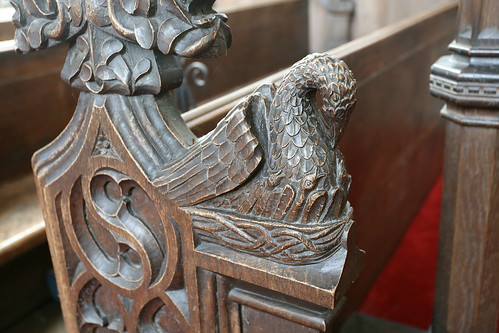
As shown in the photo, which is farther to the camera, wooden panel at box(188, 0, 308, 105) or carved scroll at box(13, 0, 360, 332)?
wooden panel at box(188, 0, 308, 105)

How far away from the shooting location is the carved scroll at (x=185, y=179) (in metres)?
0.54

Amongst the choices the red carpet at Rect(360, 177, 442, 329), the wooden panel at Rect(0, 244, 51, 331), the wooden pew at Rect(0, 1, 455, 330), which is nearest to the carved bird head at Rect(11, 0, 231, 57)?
the wooden pew at Rect(0, 1, 455, 330)

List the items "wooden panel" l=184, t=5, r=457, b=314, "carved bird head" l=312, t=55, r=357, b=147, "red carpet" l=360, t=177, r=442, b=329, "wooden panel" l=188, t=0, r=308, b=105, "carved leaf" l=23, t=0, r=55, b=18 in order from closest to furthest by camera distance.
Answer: "carved bird head" l=312, t=55, r=357, b=147 < "carved leaf" l=23, t=0, r=55, b=18 < "wooden panel" l=184, t=5, r=457, b=314 < "red carpet" l=360, t=177, r=442, b=329 < "wooden panel" l=188, t=0, r=308, b=105

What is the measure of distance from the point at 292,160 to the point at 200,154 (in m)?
0.11

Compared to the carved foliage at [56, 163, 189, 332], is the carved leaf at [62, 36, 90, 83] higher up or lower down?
higher up

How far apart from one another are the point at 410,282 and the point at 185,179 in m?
1.69

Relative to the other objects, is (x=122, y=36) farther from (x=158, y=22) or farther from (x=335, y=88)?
(x=335, y=88)

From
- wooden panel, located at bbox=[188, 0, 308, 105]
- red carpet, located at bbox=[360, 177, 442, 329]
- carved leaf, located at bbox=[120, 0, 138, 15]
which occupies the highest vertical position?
carved leaf, located at bbox=[120, 0, 138, 15]

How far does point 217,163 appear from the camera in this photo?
0.58m

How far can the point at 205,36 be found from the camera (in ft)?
1.86

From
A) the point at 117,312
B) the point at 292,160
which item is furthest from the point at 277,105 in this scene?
the point at 117,312

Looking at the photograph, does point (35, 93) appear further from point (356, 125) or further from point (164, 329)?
point (164, 329)

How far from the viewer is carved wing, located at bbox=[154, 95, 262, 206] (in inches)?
21.8

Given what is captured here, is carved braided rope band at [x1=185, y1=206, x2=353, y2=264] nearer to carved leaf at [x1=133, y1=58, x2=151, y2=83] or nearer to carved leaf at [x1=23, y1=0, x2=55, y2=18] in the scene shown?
carved leaf at [x1=133, y1=58, x2=151, y2=83]
